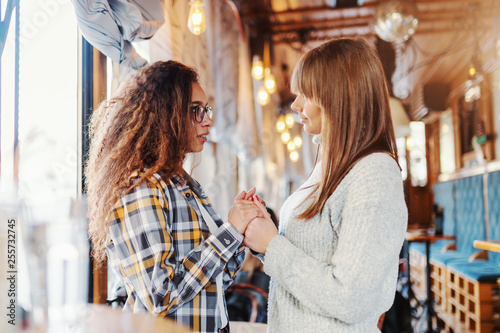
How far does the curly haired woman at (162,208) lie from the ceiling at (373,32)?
406 cm

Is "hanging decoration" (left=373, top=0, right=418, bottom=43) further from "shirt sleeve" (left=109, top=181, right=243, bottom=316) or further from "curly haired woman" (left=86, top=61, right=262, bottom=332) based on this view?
"shirt sleeve" (left=109, top=181, right=243, bottom=316)

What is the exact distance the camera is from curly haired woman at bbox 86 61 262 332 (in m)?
1.26

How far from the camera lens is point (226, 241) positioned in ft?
4.22

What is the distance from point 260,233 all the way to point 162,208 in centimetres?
30

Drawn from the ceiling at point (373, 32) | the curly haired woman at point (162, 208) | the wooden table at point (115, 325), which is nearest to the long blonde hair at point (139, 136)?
the curly haired woman at point (162, 208)

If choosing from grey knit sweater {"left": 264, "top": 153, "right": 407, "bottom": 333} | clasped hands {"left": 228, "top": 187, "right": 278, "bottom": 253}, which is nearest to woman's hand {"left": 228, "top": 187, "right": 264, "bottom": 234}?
clasped hands {"left": 228, "top": 187, "right": 278, "bottom": 253}

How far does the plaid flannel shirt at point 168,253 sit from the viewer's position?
1236 mm

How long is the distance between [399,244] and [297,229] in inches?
11.0

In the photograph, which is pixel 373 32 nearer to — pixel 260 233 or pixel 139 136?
pixel 139 136

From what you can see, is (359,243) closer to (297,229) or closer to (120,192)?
(297,229)

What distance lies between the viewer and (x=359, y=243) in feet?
3.37

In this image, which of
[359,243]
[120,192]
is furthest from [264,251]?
[120,192]

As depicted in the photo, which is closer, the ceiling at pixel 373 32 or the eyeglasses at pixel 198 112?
the eyeglasses at pixel 198 112

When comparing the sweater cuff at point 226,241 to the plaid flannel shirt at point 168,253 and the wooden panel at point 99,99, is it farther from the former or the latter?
the wooden panel at point 99,99
